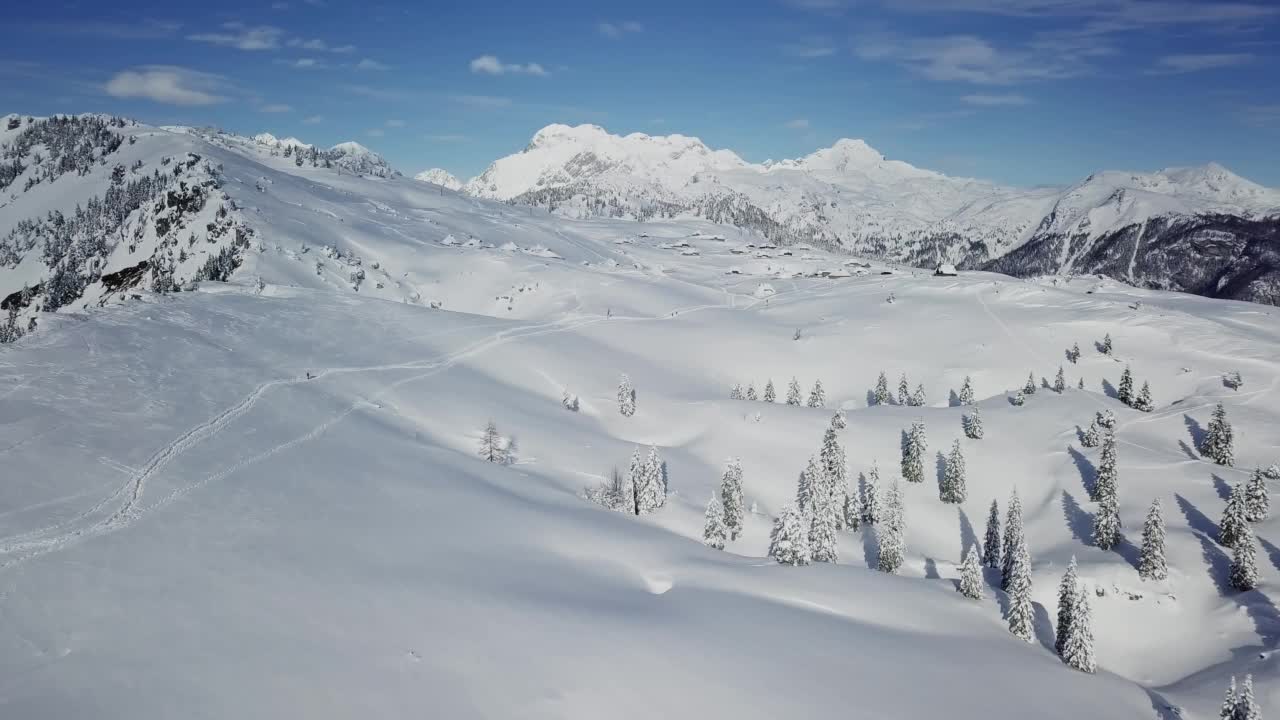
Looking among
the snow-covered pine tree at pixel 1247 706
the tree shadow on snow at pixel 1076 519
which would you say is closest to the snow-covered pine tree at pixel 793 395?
the tree shadow on snow at pixel 1076 519

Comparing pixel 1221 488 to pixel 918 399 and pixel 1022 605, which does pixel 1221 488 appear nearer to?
pixel 918 399

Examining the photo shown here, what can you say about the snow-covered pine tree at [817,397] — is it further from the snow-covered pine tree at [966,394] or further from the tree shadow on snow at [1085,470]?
the tree shadow on snow at [1085,470]

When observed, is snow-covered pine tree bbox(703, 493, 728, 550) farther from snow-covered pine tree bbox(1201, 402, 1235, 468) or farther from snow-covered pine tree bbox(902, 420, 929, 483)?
snow-covered pine tree bbox(1201, 402, 1235, 468)

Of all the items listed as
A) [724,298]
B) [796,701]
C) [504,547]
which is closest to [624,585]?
[504,547]

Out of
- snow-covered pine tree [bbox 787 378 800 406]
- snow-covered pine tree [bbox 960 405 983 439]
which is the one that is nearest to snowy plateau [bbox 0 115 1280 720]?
snow-covered pine tree [bbox 960 405 983 439]

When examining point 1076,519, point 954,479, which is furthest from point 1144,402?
point 954,479
